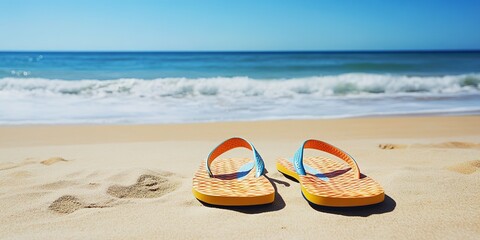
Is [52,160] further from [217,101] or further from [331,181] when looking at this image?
[217,101]

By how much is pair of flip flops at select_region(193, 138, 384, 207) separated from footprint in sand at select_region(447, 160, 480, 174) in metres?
0.74

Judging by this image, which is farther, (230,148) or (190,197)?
(230,148)

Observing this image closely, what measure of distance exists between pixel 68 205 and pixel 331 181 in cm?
148

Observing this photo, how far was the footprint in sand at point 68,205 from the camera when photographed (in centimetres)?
215

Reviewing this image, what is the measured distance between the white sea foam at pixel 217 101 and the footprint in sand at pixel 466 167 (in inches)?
150

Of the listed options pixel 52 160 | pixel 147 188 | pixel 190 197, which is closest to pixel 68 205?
pixel 147 188

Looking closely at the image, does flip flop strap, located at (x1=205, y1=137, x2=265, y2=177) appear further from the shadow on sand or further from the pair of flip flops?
the shadow on sand

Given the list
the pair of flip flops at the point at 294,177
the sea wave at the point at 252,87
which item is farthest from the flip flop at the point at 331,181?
the sea wave at the point at 252,87

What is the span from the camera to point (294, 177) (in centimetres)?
267

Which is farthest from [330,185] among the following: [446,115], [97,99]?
[97,99]

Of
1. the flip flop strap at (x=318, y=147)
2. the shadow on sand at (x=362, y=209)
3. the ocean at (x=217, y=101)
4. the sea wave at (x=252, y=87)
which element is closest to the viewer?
the shadow on sand at (x=362, y=209)

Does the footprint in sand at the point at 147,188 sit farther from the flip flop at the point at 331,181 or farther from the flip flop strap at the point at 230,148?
the flip flop at the point at 331,181

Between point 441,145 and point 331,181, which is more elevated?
point 331,181

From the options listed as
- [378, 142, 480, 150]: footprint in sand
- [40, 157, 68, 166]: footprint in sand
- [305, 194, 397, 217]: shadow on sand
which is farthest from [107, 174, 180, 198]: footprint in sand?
[378, 142, 480, 150]: footprint in sand
